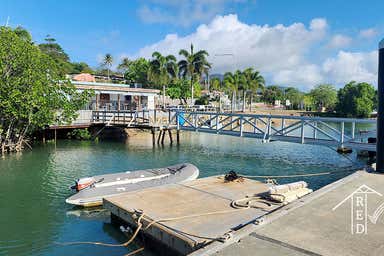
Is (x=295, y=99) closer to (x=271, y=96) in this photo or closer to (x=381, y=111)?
(x=271, y=96)

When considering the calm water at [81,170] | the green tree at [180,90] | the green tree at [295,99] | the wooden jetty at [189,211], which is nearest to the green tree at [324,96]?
the green tree at [295,99]

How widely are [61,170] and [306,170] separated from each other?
38.7 ft

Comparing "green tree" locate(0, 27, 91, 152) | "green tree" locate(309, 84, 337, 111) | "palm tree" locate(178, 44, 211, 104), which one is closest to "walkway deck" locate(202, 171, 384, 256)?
"green tree" locate(0, 27, 91, 152)

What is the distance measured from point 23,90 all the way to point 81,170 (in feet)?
22.6

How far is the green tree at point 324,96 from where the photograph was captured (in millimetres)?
87875

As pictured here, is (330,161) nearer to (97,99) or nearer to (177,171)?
(177,171)

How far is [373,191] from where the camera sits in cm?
701

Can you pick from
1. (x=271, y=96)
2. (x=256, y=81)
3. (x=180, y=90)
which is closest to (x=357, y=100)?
(x=256, y=81)

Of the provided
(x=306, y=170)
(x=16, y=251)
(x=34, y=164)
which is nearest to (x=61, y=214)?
(x=16, y=251)

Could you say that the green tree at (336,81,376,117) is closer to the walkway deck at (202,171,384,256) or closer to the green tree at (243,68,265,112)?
the green tree at (243,68,265,112)

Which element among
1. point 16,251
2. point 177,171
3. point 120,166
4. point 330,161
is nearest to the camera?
point 16,251

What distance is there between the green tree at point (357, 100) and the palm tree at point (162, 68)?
41.6 m

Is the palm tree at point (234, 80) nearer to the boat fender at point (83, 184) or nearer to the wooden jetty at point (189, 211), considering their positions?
the boat fender at point (83, 184)

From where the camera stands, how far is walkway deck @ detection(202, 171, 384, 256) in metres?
4.18
